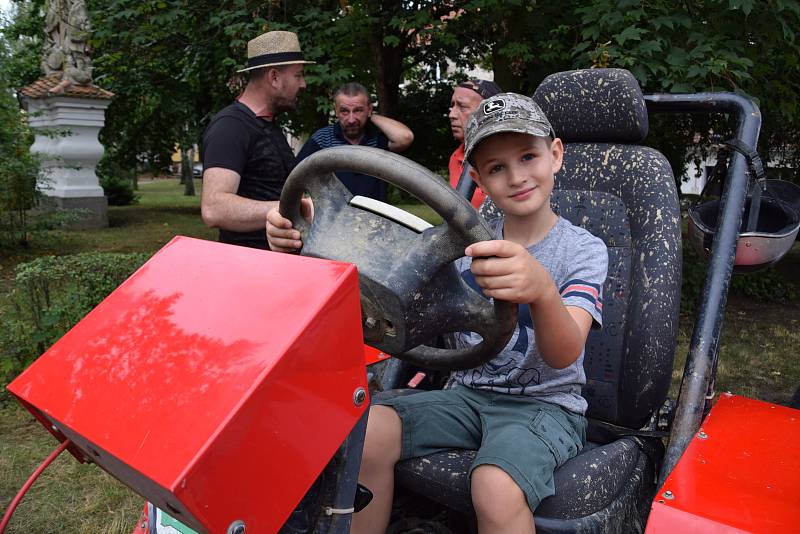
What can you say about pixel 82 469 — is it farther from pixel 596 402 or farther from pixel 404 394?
pixel 596 402

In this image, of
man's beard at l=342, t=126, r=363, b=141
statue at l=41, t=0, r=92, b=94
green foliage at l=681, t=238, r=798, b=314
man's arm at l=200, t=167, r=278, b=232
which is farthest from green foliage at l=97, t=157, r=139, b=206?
man's arm at l=200, t=167, r=278, b=232

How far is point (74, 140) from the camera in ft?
35.9

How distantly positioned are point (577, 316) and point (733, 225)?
2.27 feet

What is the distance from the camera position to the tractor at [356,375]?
102 cm

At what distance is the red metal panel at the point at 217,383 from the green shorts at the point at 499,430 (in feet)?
1.39

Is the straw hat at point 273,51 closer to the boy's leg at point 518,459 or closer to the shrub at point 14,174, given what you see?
the boy's leg at point 518,459

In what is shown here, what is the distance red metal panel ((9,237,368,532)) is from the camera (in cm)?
97

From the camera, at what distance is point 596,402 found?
1.97 meters

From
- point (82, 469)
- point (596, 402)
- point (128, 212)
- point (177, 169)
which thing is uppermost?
point (596, 402)

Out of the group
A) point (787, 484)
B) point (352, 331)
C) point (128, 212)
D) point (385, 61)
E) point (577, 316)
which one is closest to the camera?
point (352, 331)

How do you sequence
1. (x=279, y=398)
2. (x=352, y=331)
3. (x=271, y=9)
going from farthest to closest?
(x=271, y=9) < (x=352, y=331) < (x=279, y=398)

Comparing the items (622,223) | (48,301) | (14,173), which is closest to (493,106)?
(622,223)

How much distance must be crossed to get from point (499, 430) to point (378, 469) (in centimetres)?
29

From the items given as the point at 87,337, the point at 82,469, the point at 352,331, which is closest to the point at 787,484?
the point at 352,331
